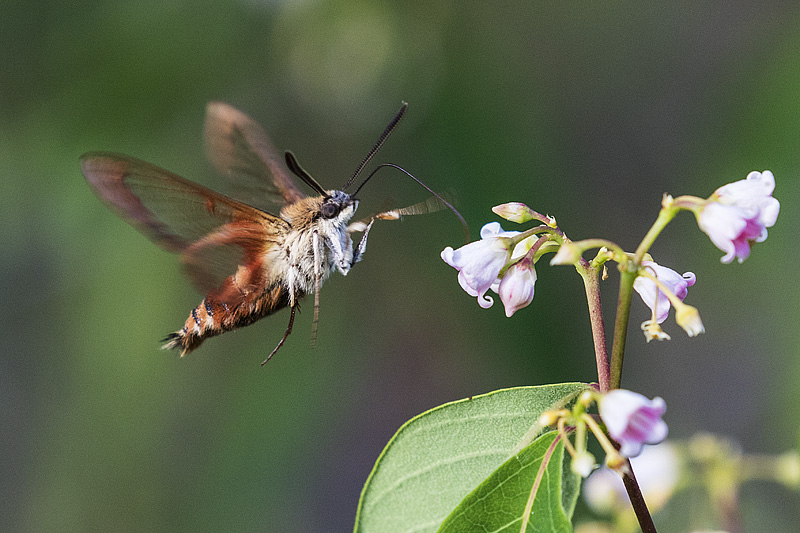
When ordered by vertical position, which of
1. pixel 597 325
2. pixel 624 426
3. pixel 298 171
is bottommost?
pixel 624 426

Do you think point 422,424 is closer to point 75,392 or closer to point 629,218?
point 75,392

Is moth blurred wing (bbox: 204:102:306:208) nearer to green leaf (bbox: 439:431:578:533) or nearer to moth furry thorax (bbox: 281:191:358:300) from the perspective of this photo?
moth furry thorax (bbox: 281:191:358:300)

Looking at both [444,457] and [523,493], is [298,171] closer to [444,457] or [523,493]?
[444,457]

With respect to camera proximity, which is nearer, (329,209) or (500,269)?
(500,269)

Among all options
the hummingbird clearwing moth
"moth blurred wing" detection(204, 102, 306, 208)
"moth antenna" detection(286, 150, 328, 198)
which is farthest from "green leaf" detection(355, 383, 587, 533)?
"moth blurred wing" detection(204, 102, 306, 208)

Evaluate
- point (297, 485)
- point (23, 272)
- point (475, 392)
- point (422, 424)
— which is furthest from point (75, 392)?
point (422, 424)

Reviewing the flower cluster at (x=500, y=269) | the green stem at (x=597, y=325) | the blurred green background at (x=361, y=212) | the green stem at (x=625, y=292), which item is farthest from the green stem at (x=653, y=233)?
the blurred green background at (x=361, y=212)

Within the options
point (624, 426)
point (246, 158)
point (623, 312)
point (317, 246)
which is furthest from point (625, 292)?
point (246, 158)
